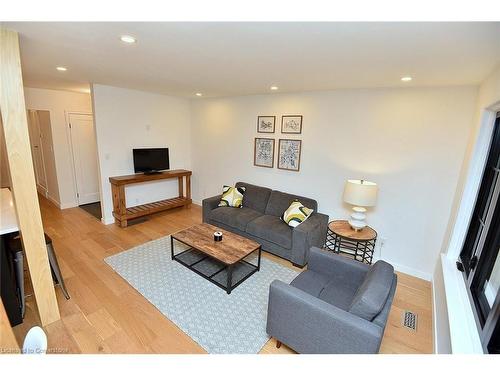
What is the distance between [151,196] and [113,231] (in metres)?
1.14

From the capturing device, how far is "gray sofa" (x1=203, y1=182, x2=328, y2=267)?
306 centimetres

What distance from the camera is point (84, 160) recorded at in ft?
16.3

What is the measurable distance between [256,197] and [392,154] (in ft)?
6.84

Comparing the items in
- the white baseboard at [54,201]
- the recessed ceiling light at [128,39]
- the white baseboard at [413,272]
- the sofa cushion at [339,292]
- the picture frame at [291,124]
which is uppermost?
the recessed ceiling light at [128,39]

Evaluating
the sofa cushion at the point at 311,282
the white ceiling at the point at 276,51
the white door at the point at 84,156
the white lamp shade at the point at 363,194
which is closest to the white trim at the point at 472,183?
the white ceiling at the point at 276,51

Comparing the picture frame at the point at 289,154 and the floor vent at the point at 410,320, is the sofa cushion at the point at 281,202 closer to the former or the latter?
the picture frame at the point at 289,154

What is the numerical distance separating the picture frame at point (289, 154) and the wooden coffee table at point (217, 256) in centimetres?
149

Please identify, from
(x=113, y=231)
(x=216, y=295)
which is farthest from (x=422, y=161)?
(x=113, y=231)

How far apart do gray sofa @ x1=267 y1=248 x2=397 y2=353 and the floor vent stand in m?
0.65

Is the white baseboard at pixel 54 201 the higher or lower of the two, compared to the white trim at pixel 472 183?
lower

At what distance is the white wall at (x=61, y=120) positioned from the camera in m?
4.35

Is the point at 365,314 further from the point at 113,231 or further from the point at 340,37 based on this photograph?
the point at 113,231

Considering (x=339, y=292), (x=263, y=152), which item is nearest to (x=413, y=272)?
(x=339, y=292)

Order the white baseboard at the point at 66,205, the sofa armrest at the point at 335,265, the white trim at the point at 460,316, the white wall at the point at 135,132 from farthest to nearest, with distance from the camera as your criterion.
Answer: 1. the white baseboard at the point at 66,205
2. the white wall at the point at 135,132
3. the sofa armrest at the point at 335,265
4. the white trim at the point at 460,316
